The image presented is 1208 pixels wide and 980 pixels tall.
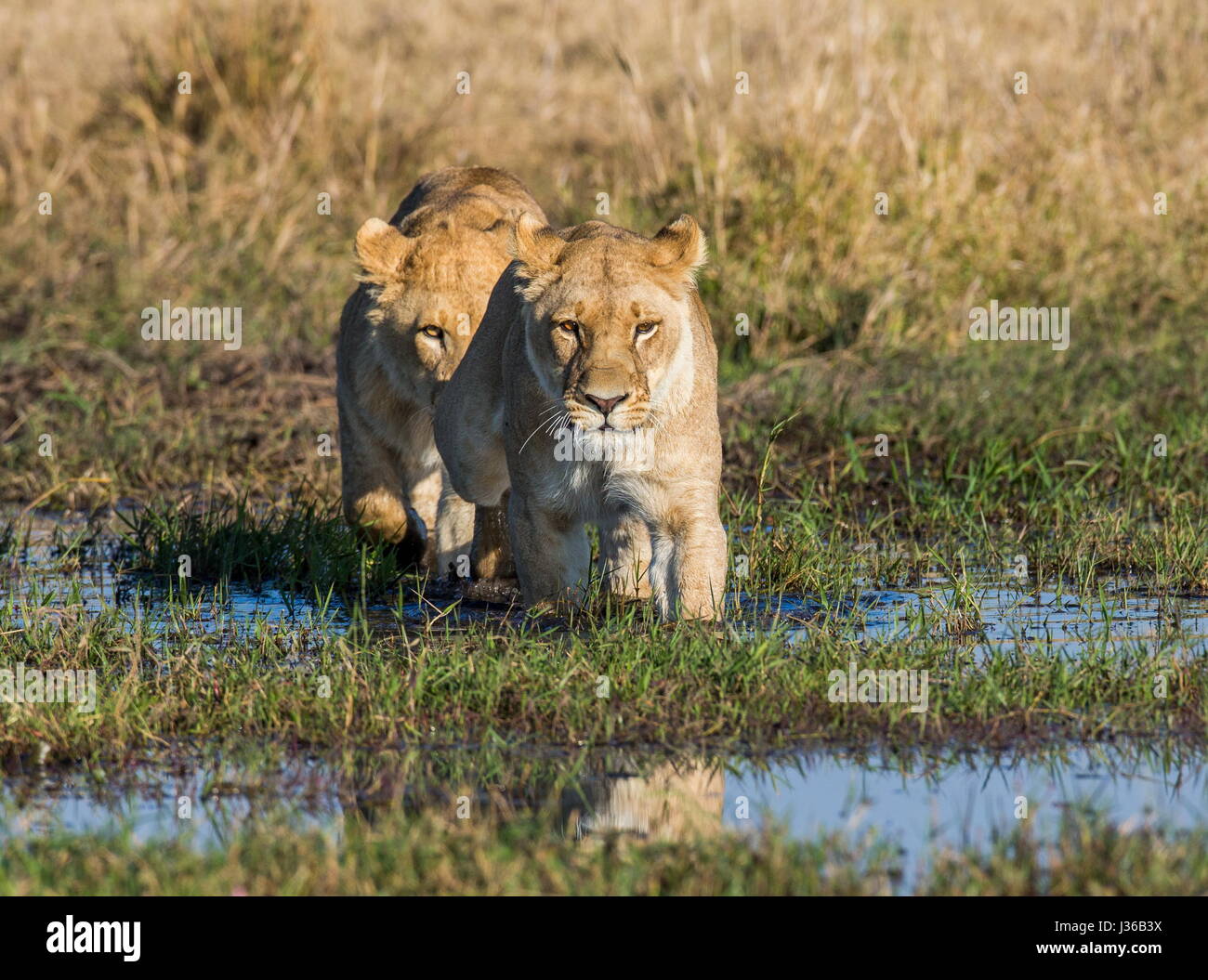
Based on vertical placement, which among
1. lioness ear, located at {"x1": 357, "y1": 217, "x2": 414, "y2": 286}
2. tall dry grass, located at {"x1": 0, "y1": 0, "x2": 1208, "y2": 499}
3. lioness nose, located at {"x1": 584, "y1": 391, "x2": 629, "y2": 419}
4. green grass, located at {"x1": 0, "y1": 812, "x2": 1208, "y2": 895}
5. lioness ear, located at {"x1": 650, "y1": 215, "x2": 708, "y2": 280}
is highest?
tall dry grass, located at {"x1": 0, "y1": 0, "x2": 1208, "y2": 499}

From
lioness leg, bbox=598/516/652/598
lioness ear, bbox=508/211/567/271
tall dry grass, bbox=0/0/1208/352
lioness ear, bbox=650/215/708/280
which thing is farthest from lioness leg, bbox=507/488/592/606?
tall dry grass, bbox=0/0/1208/352

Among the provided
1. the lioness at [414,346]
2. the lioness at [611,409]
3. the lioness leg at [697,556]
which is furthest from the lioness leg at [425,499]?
the lioness leg at [697,556]

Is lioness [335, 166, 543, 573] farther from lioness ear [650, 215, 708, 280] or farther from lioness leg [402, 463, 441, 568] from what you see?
lioness ear [650, 215, 708, 280]

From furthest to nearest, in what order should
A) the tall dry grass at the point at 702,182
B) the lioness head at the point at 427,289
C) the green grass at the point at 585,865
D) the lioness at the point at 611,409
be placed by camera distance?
1. the tall dry grass at the point at 702,182
2. the lioness head at the point at 427,289
3. the lioness at the point at 611,409
4. the green grass at the point at 585,865

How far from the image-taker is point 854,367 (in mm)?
8953

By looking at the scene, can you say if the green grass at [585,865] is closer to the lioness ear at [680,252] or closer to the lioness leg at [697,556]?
the lioness leg at [697,556]

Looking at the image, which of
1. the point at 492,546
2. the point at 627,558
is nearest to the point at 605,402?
the point at 627,558

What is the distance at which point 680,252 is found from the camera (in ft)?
17.9

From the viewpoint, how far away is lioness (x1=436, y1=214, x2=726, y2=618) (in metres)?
5.19

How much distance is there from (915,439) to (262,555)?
9.48 ft

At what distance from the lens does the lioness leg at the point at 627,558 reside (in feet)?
19.3

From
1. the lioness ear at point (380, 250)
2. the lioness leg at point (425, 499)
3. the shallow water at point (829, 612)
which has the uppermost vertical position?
the lioness ear at point (380, 250)

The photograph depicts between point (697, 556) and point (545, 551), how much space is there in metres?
0.47

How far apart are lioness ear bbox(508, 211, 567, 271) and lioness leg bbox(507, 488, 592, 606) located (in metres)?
Result: 0.67
